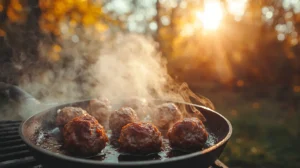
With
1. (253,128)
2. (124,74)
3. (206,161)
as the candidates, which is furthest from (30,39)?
(253,128)

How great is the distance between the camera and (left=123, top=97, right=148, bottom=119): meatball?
13.3ft

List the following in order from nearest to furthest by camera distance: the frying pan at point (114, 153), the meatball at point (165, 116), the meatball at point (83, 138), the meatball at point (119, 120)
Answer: the frying pan at point (114, 153)
the meatball at point (83, 138)
the meatball at point (119, 120)
the meatball at point (165, 116)

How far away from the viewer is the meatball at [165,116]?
357cm

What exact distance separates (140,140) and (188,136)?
1.80 feet

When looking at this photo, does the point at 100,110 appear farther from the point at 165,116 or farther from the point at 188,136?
the point at 188,136

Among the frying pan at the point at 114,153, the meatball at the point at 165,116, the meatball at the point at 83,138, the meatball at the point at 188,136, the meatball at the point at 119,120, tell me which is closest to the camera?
the frying pan at the point at 114,153

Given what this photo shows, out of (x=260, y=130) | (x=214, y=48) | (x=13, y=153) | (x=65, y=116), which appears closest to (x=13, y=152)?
(x=13, y=153)

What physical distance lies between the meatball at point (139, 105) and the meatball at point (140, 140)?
4.11ft

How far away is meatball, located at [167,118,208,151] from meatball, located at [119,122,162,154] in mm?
220

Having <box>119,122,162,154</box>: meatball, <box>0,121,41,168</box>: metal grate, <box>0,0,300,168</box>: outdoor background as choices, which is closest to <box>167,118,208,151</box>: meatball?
<box>119,122,162,154</box>: meatball

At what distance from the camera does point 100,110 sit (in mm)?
3814

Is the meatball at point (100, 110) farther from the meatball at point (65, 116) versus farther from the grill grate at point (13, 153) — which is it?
the grill grate at point (13, 153)

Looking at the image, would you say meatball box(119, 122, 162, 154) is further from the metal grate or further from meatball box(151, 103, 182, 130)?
the metal grate

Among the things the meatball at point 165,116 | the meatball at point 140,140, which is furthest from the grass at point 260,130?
the meatball at point 140,140
